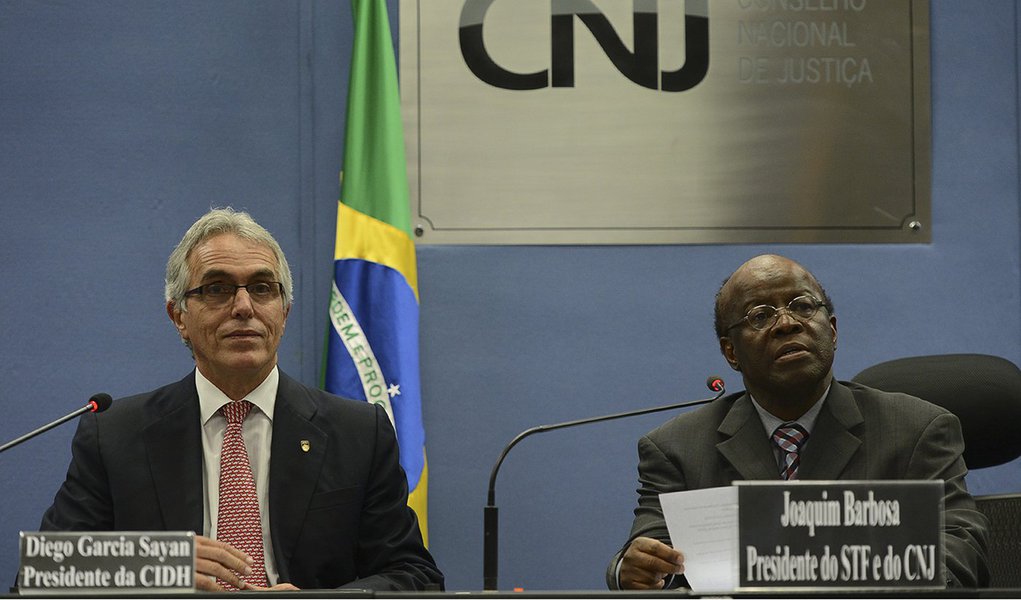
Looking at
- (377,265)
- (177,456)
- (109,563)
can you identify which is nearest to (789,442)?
(177,456)

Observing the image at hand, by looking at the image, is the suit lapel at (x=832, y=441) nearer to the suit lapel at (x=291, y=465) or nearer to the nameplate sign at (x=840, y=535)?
the nameplate sign at (x=840, y=535)

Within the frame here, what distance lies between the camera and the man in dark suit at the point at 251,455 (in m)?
2.46

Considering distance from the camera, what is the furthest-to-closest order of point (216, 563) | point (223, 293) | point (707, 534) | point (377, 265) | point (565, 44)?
point (565, 44)
point (377, 265)
point (223, 293)
point (216, 563)
point (707, 534)

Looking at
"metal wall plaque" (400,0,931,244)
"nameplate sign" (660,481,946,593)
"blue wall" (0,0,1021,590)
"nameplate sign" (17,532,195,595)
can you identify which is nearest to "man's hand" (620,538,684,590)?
"nameplate sign" (660,481,946,593)

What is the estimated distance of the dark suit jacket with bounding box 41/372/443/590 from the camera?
8.06 feet

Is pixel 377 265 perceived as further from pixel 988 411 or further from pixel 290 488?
pixel 988 411

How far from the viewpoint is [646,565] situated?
6.95ft

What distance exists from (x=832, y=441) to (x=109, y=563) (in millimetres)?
1511

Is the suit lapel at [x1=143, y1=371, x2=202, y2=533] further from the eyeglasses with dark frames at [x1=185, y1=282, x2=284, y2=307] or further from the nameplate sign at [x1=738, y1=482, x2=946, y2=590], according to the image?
the nameplate sign at [x1=738, y1=482, x2=946, y2=590]

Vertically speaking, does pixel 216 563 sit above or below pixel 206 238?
below

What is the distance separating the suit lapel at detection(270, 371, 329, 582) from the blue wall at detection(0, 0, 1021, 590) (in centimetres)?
152

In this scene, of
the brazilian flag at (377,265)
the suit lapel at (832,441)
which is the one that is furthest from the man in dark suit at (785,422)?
the brazilian flag at (377,265)

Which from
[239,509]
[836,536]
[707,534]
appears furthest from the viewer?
[239,509]

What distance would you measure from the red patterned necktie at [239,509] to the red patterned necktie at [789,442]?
111 cm
